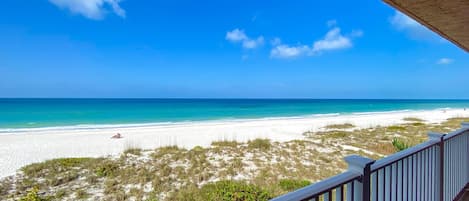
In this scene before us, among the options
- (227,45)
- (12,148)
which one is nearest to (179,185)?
(12,148)

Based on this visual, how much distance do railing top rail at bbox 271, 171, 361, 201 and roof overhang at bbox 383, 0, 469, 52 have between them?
1.46m

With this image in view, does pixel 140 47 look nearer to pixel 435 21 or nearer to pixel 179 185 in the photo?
pixel 179 185

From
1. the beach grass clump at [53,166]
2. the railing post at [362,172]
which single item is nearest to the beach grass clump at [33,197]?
the beach grass clump at [53,166]

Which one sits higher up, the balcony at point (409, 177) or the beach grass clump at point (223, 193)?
the balcony at point (409, 177)

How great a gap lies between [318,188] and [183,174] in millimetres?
5621

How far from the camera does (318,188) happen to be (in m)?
1.12

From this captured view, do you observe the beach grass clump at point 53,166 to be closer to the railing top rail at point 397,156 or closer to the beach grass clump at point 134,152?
the beach grass clump at point 134,152

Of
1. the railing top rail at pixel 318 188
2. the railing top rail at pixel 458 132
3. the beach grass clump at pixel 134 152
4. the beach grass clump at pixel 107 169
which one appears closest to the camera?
the railing top rail at pixel 318 188

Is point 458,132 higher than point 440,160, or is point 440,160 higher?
point 458,132

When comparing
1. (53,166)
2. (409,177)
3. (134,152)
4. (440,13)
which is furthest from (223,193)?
(53,166)

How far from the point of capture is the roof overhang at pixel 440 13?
1.90 m

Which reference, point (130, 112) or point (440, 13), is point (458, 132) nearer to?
point (440, 13)

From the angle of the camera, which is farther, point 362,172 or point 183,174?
point 183,174

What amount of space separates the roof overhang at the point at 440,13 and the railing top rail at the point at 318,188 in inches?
57.5
